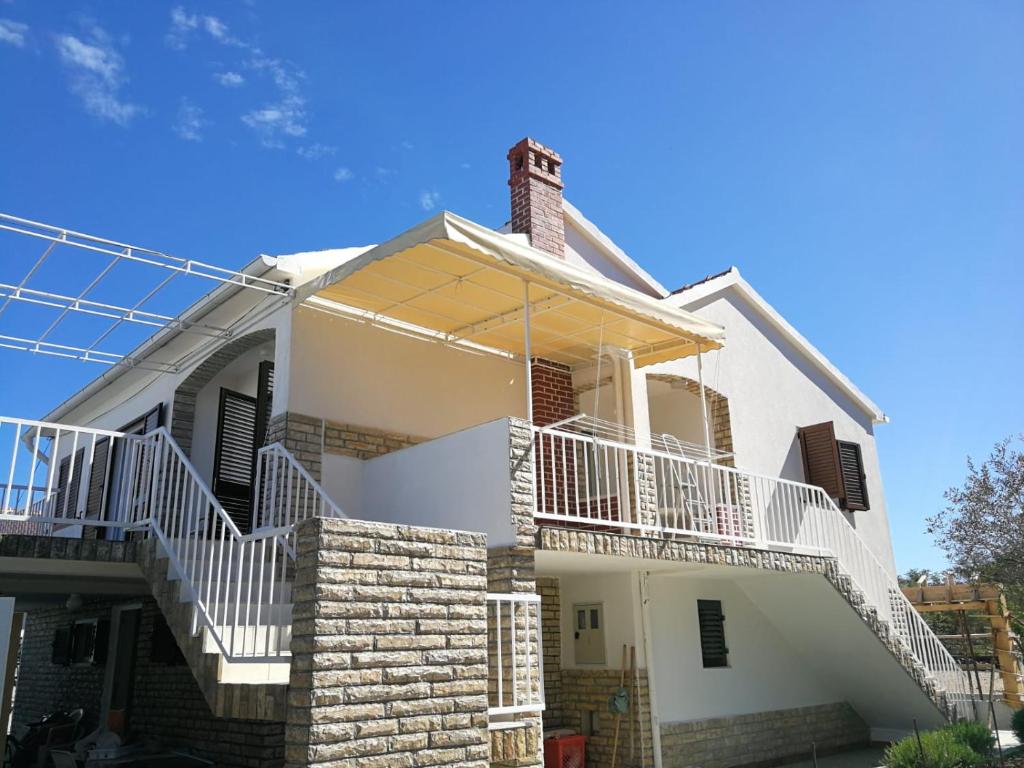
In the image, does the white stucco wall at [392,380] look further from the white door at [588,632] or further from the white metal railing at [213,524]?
the white door at [588,632]

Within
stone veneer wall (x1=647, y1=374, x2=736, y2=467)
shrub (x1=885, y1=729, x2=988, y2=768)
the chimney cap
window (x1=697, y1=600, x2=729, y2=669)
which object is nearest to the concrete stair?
window (x1=697, y1=600, x2=729, y2=669)

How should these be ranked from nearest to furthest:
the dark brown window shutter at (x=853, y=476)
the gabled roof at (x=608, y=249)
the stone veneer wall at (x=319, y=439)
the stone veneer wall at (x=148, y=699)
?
the stone veneer wall at (x=148, y=699) → the stone veneer wall at (x=319, y=439) → the gabled roof at (x=608, y=249) → the dark brown window shutter at (x=853, y=476)

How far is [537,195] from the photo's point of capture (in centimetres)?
1124

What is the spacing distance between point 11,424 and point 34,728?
6.35 metres

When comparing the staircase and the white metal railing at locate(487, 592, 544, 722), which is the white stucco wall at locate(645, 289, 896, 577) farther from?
the staircase

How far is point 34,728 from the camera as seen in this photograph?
1082cm

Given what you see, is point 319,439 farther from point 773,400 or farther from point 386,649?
point 773,400

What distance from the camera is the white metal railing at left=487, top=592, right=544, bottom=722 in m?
6.62

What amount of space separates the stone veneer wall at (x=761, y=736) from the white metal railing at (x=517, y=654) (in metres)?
Answer: 3.69

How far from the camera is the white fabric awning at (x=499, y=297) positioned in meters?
7.46

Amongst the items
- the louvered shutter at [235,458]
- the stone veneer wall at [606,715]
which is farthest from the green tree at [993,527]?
the louvered shutter at [235,458]

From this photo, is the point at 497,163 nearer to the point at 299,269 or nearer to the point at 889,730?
the point at 299,269

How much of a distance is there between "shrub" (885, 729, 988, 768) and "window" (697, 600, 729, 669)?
2.48 metres

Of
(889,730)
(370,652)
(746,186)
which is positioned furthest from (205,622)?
(889,730)
